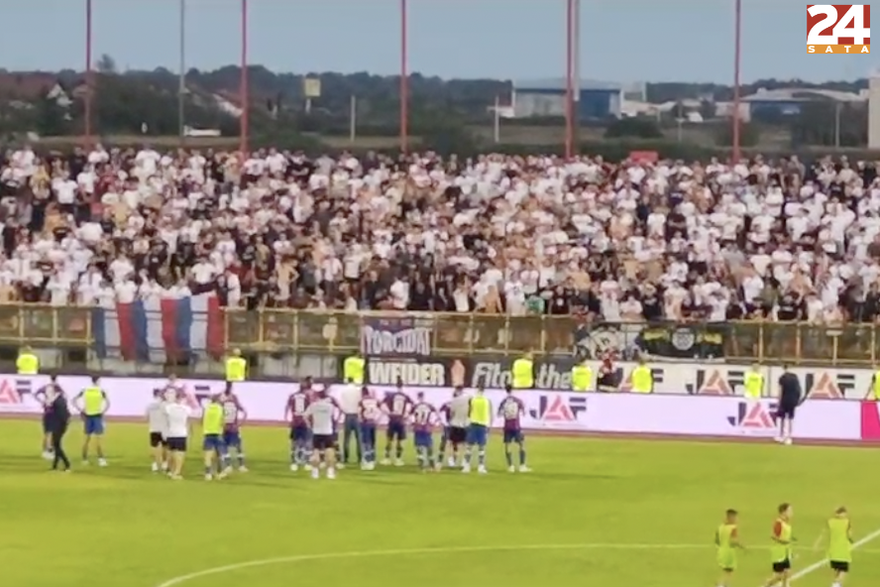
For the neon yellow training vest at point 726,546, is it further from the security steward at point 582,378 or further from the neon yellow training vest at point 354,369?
the neon yellow training vest at point 354,369

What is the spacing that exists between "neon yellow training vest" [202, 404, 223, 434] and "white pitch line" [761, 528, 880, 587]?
12.2 m

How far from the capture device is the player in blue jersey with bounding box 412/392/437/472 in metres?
44.3

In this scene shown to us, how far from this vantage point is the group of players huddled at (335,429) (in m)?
42.7

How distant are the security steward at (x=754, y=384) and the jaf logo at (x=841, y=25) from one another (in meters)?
18.3

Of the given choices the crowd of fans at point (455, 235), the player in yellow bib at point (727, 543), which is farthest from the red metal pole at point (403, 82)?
the player in yellow bib at point (727, 543)

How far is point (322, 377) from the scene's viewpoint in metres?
55.4

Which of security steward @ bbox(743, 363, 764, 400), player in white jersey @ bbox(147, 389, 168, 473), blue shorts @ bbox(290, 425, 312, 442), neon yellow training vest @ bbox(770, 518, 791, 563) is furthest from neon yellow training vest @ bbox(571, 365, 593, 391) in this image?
neon yellow training vest @ bbox(770, 518, 791, 563)

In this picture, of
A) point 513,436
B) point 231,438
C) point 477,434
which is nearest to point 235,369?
point 231,438

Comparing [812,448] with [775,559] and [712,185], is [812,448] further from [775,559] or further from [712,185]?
[775,559]

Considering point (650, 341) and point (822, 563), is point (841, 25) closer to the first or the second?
point (650, 341)

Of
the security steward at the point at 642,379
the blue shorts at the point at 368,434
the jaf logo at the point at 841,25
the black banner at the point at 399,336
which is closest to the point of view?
the blue shorts at the point at 368,434

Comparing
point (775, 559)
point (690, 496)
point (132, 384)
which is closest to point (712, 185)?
point (132, 384)

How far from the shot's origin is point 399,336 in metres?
55.0

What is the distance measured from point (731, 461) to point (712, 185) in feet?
49.5
